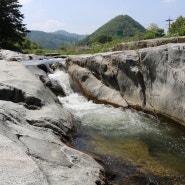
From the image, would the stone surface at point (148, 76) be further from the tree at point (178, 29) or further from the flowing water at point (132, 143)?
the tree at point (178, 29)

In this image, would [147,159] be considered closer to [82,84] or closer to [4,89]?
[4,89]

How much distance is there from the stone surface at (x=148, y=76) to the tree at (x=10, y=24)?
33.4 metres

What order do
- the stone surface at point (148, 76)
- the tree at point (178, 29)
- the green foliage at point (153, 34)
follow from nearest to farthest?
the stone surface at point (148, 76) < the tree at point (178, 29) < the green foliage at point (153, 34)

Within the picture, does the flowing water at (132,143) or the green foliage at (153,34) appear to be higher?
the green foliage at (153,34)

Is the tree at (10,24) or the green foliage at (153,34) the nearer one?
the green foliage at (153,34)

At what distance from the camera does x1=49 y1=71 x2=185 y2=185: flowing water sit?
30.5 ft

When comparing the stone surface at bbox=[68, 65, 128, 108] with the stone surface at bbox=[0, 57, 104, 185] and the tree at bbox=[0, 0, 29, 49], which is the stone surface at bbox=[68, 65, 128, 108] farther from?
the tree at bbox=[0, 0, 29, 49]

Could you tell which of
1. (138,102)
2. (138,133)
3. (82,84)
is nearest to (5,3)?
(82,84)

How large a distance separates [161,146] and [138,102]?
5.34 m

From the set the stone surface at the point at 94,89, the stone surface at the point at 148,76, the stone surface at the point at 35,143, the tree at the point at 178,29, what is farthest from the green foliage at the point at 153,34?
the stone surface at the point at 35,143

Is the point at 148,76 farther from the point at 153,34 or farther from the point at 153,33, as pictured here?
the point at 153,33

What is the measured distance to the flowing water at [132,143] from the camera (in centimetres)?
928

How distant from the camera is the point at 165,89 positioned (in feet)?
49.4

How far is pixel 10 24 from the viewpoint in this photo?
5134 cm
